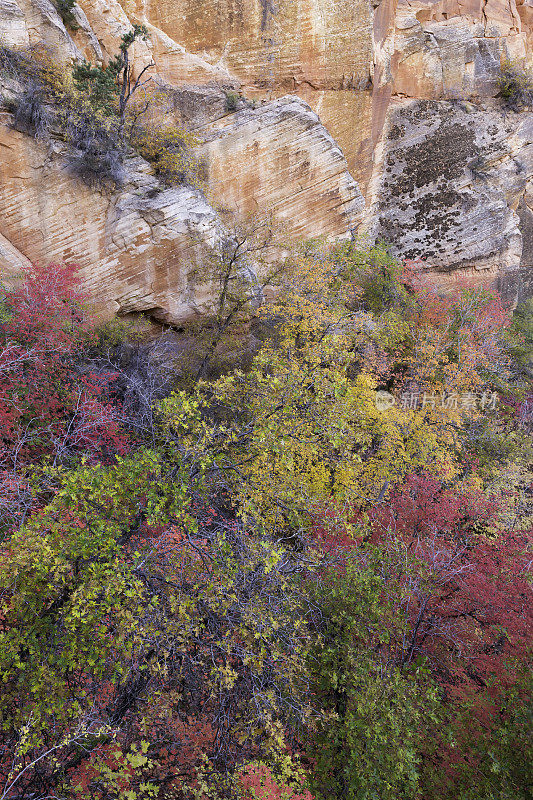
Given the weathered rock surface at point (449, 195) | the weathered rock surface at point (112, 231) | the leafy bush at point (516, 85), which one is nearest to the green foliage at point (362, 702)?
the weathered rock surface at point (112, 231)

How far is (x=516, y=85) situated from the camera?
2411cm

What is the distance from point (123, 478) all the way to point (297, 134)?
16400mm

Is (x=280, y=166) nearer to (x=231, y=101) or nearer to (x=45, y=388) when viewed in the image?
(x=231, y=101)

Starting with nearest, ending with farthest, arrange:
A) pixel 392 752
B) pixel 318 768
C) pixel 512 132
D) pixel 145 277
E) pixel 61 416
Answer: pixel 392 752 → pixel 318 768 → pixel 61 416 → pixel 145 277 → pixel 512 132

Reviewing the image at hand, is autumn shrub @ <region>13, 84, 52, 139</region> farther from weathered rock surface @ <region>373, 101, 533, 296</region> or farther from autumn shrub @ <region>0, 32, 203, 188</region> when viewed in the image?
weathered rock surface @ <region>373, 101, 533, 296</region>

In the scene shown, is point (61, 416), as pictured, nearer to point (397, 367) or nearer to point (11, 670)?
point (11, 670)

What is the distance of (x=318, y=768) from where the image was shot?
6523 millimetres

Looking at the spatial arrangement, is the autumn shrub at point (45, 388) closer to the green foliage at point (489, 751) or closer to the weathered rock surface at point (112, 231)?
the weathered rock surface at point (112, 231)

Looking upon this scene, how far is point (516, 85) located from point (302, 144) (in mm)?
15923

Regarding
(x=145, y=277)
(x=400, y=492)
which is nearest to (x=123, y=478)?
(x=145, y=277)

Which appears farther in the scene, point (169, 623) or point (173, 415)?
point (173, 415)

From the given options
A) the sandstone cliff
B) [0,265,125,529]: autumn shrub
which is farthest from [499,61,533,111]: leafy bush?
[0,265,125,529]: autumn shrub

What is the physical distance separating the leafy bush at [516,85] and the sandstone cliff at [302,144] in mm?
535

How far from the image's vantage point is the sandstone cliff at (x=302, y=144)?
42.5 ft
